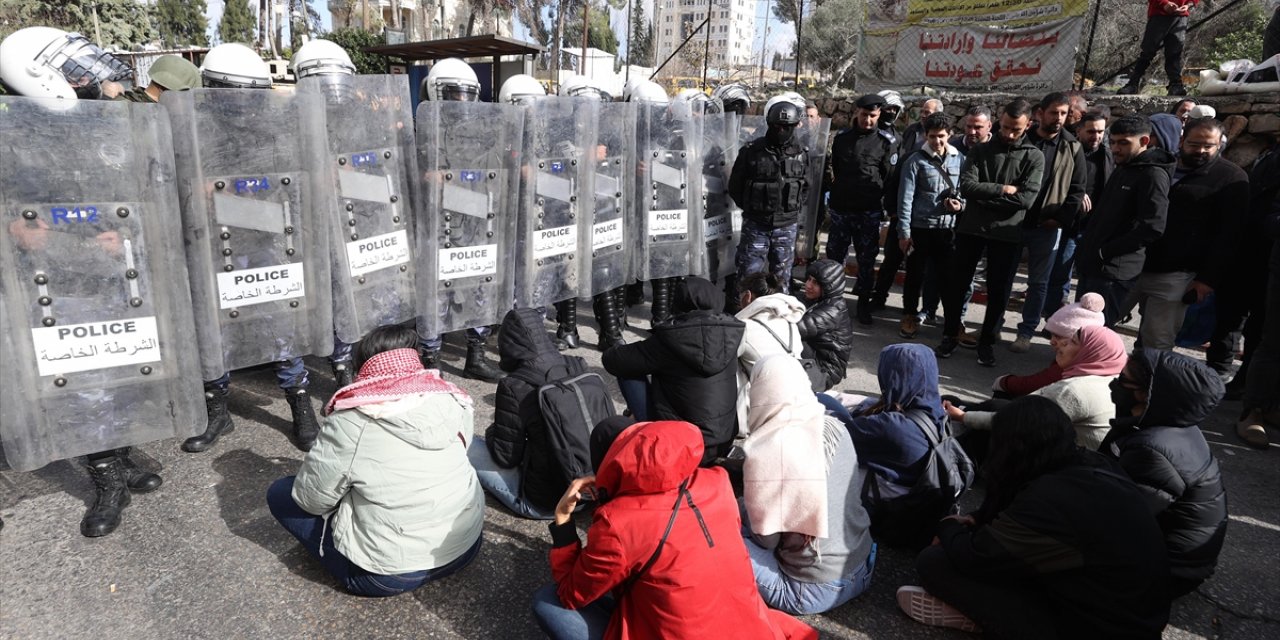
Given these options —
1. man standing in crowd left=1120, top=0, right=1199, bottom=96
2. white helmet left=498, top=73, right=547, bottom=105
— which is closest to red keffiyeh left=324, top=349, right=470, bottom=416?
white helmet left=498, top=73, right=547, bottom=105

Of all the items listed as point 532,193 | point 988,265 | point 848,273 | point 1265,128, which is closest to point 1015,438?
point 532,193

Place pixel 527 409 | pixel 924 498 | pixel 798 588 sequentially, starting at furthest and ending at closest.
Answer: pixel 527 409
pixel 924 498
pixel 798 588

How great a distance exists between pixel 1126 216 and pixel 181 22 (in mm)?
51115

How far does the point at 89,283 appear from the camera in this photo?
8.86 feet

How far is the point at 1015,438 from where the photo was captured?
221 cm

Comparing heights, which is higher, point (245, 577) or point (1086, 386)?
point (1086, 386)

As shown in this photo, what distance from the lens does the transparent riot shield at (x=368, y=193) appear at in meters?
3.50

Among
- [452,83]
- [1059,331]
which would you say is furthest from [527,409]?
[1059,331]

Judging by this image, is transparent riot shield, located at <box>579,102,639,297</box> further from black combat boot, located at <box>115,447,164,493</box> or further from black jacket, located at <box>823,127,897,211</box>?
black combat boot, located at <box>115,447,164,493</box>

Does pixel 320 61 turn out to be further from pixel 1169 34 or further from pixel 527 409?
pixel 1169 34

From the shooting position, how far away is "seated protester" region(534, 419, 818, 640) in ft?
6.17

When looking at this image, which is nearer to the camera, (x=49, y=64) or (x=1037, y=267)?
(x=49, y=64)

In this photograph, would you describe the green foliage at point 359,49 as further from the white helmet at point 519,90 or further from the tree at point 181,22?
the tree at point 181,22

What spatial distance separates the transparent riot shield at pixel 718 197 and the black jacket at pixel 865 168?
0.87m
